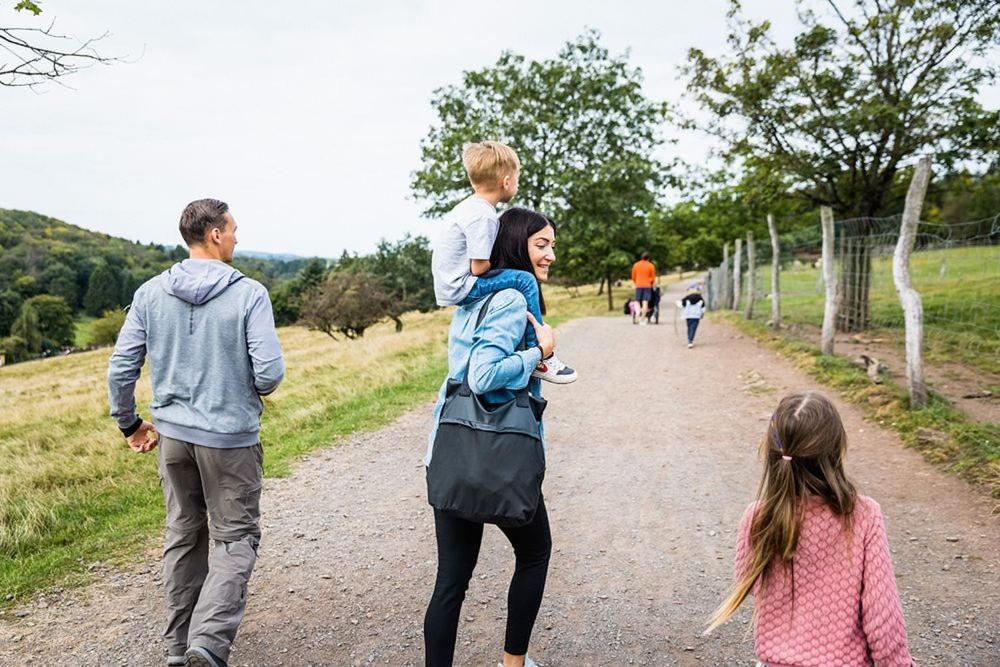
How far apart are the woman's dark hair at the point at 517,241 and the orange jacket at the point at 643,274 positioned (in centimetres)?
1624

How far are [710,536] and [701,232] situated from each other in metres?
42.3

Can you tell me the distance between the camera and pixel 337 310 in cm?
3319

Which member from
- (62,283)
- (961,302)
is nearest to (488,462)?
(961,302)

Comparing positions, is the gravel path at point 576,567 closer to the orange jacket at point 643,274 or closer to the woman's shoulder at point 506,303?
the woman's shoulder at point 506,303

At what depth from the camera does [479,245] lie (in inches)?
96.7

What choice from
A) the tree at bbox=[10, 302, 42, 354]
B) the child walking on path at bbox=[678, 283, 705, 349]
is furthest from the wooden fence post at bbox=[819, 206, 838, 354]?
the tree at bbox=[10, 302, 42, 354]

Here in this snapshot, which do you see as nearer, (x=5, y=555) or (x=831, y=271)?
(x=5, y=555)

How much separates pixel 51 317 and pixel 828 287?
2178 inches

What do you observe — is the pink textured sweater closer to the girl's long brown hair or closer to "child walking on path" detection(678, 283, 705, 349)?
the girl's long brown hair

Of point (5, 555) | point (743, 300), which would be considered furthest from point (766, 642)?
point (743, 300)

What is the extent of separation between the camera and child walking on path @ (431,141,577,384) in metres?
2.47

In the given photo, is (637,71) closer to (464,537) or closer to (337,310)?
(337,310)

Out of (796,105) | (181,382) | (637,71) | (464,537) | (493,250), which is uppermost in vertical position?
(637,71)

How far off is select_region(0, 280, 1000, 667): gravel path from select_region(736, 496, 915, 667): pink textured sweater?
1.10 metres
